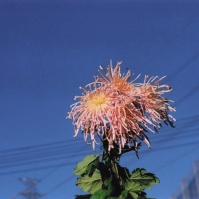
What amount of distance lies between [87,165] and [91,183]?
0.49ft

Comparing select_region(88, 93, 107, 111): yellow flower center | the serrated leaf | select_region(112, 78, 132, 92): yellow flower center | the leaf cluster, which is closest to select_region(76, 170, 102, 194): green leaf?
the leaf cluster

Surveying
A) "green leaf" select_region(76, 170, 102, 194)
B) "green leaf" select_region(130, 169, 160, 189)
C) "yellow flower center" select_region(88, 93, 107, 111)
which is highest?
"yellow flower center" select_region(88, 93, 107, 111)

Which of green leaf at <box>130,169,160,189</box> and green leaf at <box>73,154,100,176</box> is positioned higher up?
green leaf at <box>73,154,100,176</box>

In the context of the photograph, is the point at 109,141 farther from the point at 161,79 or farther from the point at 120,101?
the point at 161,79

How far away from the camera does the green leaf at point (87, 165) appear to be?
3396 millimetres

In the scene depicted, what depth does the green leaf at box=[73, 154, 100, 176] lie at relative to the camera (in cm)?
340

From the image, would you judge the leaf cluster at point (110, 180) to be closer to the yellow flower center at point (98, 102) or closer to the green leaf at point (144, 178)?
the green leaf at point (144, 178)

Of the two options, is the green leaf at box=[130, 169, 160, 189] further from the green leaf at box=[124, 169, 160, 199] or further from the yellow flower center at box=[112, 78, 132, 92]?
the yellow flower center at box=[112, 78, 132, 92]

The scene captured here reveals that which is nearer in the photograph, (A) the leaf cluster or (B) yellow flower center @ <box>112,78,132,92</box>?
(A) the leaf cluster

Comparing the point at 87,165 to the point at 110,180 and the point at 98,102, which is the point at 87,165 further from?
the point at 98,102

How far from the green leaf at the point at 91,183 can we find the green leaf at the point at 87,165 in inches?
1.9

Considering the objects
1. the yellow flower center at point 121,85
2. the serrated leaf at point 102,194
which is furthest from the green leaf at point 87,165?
the yellow flower center at point 121,85

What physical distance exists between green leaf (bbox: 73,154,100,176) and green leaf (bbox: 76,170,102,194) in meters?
0.05

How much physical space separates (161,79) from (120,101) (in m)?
0.44
